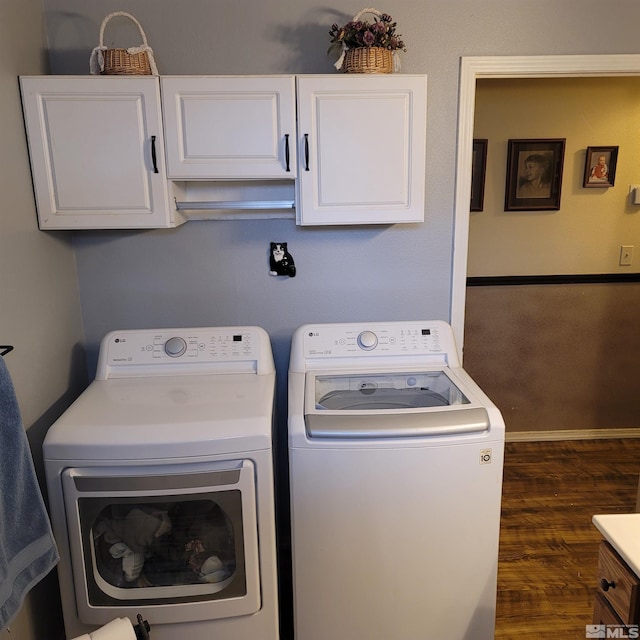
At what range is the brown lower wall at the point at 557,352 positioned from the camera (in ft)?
10.7

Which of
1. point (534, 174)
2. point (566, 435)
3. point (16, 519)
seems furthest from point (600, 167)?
point (16, 519)

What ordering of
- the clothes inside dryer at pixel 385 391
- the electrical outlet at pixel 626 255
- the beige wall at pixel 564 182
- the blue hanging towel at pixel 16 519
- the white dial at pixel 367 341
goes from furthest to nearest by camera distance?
the electrical outlet at pixel 626 255
the beige wall at pixel 564 182
the white dial at pixel 367 341
the clothes inside dryer at pixel 385 391
the blue hanging towel at pixel 16 519

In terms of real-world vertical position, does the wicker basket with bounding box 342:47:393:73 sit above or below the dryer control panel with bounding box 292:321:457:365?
above

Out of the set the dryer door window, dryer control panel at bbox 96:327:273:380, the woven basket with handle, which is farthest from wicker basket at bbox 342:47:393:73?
the dryer door window

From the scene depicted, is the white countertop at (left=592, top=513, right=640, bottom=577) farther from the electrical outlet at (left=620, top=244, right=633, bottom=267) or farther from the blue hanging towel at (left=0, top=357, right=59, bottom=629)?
the electrical outlet at (left=620, top=244, right=633, bottom=267)

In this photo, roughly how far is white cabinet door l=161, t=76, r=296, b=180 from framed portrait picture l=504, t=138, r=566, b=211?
1.73 metres

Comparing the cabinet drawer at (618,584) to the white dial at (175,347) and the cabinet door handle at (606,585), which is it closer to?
the cabinet door handle at (606,585)

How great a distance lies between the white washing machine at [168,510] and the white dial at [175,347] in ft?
0.57

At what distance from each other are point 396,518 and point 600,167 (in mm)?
2448

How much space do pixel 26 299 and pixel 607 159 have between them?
9.85 ft

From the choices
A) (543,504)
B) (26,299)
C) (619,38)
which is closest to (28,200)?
(26,299)

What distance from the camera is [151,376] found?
2014mm

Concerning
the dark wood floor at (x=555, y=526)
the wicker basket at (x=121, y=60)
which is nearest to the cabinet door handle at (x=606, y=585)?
the dark wood floor at (x=555, y=526)

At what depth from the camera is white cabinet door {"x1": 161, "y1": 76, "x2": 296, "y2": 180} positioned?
1811 millimetres
